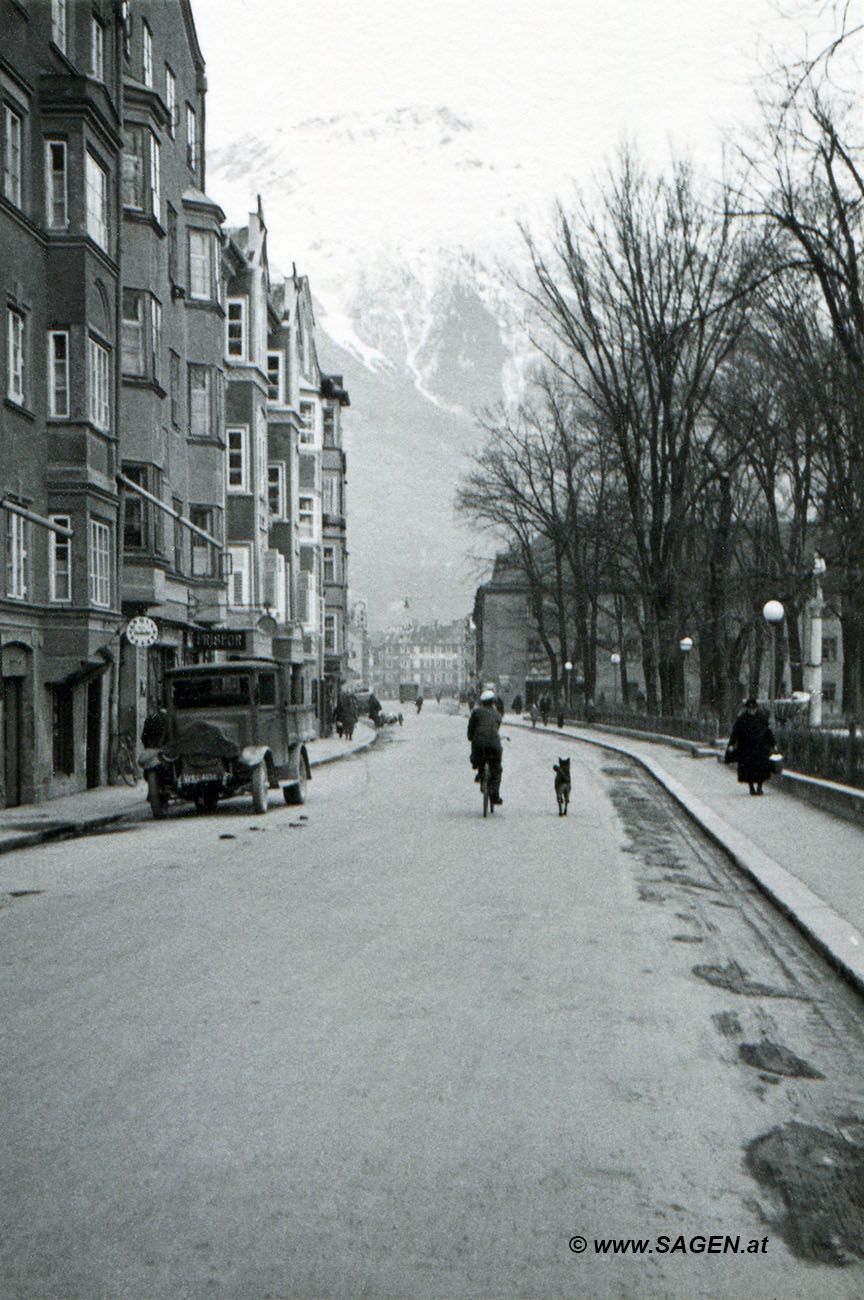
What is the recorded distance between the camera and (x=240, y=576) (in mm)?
47281

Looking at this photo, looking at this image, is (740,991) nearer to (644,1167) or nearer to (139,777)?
(644,1167)

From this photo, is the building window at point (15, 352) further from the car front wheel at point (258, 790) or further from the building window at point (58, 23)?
the car front wheel at point (258, 790)

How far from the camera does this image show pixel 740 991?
9047 millimetres

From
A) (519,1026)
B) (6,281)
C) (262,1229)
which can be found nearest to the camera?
(262,1229)

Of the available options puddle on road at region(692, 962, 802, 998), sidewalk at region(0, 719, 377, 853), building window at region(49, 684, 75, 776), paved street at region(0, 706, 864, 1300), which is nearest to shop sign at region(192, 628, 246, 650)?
sidewalk at region(0, 719, 377, 853)

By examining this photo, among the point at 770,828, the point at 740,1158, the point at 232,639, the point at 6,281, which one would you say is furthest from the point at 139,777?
the point at 740,1158

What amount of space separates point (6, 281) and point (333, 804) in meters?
9.74

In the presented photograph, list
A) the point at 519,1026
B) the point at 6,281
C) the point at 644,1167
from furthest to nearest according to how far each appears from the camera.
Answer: the point at 6,281
the point at 519,1026
the point at 644,1167

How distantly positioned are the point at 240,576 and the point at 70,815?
2484cm

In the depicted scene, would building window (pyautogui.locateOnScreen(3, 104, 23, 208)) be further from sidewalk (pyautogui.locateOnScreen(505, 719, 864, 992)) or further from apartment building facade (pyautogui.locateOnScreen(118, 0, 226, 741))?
sidewalk (pyautogui.locateOnScreen(505, 719, 864, 992))

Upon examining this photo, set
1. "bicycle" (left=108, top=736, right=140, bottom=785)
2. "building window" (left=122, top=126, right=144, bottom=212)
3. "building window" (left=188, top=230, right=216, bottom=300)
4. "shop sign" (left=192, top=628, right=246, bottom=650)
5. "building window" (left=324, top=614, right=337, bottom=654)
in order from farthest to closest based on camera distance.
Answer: "building window" (left=324, top=614, right=337, bottom=654) → "building window" (left=188, top=230, right=216, bottom=300) → "shop sign" (left=192, top=628, right=246, bottom=650) → "building window" (left=122, top=126, right=144, bottom=212) → "bicycle" (left=108, top=736, right=140, bottom=785)

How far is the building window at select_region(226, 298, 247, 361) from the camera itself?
47.1 meters

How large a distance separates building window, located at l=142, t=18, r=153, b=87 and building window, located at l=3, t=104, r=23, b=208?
36.5ft

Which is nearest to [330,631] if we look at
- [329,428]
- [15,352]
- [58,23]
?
[329,428]
